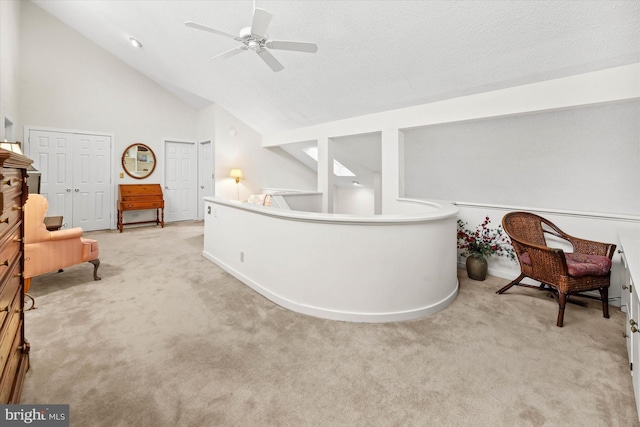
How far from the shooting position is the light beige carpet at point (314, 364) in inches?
60.6

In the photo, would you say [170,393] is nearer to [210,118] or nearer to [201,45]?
[201,45]

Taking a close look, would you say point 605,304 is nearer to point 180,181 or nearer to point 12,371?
point 12,371

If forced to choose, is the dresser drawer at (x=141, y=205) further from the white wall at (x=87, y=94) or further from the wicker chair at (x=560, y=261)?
the wicker chair at (x=560, y=261)

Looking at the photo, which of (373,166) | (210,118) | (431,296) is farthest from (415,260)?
(210,118)

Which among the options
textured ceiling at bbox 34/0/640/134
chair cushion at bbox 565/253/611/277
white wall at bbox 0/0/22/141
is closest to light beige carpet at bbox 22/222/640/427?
chair cushion at bbox 565/253/611/277

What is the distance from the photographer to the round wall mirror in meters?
6.58

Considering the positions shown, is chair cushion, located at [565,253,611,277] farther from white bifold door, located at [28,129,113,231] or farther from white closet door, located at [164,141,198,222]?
white bifold door, located at [28,129,113,231]

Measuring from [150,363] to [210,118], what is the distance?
20.3ft

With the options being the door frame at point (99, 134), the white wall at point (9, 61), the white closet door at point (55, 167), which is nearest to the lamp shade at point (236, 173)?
the door frame at point (99, 134)

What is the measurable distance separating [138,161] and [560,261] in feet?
24.9

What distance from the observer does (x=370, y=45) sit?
11.1 feet

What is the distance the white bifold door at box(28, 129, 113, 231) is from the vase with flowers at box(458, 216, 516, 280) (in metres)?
6.96

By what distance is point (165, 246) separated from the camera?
5027 mm

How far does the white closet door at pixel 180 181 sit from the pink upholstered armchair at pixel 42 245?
419cm
